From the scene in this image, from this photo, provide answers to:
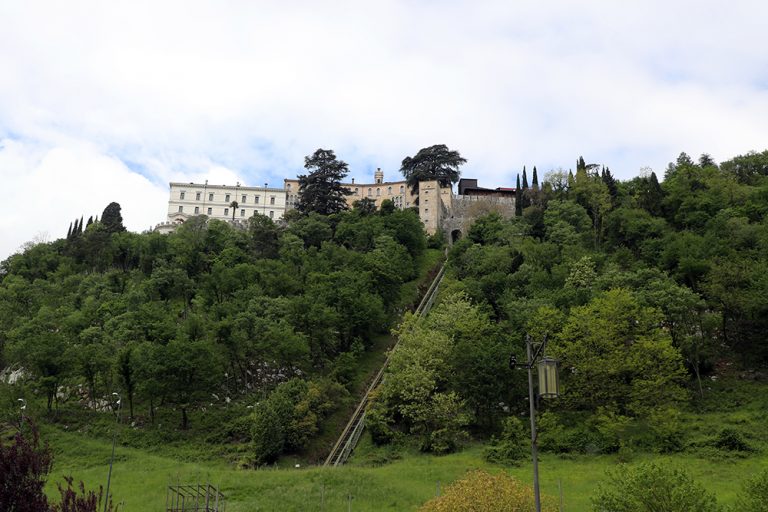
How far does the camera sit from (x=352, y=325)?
201 feet

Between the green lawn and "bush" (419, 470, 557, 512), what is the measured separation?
26.6 feet

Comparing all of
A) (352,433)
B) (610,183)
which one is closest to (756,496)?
(352,433)

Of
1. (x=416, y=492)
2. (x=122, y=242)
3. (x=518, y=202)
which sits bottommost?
(x=416, y=492)

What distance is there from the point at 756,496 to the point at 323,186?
88.6 meters

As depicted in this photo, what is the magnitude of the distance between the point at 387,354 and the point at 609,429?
74.4 feet

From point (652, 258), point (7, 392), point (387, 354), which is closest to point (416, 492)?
point (387, 354)

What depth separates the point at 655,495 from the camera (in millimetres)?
22266

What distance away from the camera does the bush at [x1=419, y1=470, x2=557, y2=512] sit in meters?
23.4

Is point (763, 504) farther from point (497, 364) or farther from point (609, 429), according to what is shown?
point (497, 364)

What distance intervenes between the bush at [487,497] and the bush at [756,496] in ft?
20.4

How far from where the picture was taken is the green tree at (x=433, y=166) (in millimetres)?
114500

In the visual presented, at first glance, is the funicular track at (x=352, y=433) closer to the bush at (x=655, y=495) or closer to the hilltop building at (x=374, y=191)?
the bush at (x=655, y=495)

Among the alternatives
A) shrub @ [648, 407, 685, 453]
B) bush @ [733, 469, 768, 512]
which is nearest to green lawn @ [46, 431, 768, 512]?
shrub @ [648, 407, 685, 453]

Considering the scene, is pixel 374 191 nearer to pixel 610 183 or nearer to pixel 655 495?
pixel 610 183
